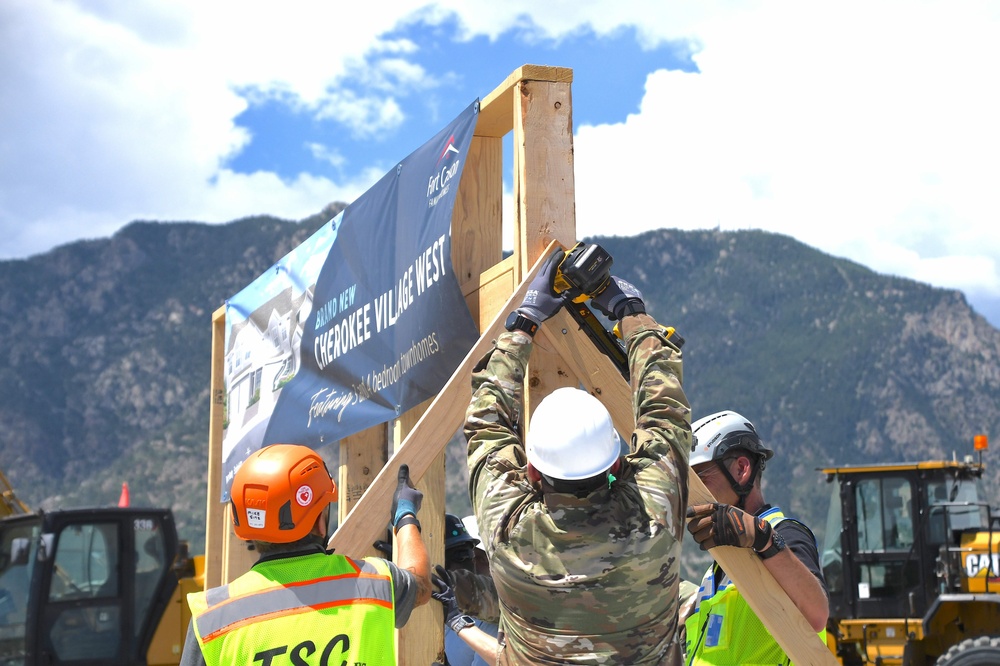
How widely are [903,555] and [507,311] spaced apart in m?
10.1

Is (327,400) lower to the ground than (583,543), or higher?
higher

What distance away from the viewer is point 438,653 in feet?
14.0

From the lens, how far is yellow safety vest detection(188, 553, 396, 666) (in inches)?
105

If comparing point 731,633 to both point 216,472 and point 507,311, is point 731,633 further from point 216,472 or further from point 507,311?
point 216,472

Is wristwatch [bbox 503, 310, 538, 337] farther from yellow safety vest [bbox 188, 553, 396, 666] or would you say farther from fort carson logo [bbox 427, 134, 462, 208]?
fort carson logo [bbox 427, 134, 462, 208]

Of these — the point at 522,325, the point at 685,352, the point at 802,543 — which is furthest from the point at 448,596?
the point at 685,352

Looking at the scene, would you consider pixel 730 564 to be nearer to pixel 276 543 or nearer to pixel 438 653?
pixel 276 543

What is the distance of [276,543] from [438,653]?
1.69 meters

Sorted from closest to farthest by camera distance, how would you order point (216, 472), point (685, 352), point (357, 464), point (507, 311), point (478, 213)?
point (507, 311) < point (478, 213) < point (357, 464) < point (216, 472) < point (685, 352)

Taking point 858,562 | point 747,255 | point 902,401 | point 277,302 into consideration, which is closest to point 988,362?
point 902,401

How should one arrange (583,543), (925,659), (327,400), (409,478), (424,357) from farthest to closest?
(925,659) → (327,400) → (424,357) → (409,478) → (583,543)

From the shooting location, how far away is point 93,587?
9438mm

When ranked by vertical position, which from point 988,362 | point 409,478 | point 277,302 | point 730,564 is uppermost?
point 988,362

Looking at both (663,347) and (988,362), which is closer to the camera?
(663,347)
